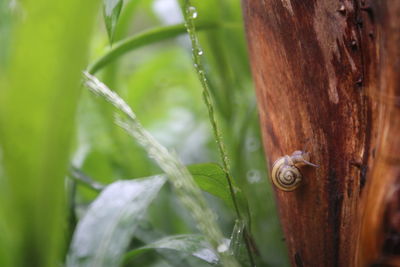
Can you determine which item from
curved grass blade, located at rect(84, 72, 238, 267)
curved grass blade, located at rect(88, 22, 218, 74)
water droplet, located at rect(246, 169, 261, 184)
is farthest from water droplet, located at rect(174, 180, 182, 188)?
water droplet, located at rect(246, 169, 261, 184)

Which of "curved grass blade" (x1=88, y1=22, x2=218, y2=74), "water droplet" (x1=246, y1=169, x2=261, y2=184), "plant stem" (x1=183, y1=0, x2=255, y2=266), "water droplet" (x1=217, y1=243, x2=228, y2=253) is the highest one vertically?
"curved grass blade" (x1=88, y1=22, x2=218, y2=74)

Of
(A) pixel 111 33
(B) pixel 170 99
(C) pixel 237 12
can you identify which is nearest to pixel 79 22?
(A) pixel 111 33

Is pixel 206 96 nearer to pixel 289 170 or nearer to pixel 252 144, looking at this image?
pixel 289 170

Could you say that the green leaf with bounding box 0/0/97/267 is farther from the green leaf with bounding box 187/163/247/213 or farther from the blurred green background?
the green leaf with bounding box 187/163/247/213

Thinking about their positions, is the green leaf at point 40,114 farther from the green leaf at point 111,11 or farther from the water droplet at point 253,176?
the water droplet at point 253,176

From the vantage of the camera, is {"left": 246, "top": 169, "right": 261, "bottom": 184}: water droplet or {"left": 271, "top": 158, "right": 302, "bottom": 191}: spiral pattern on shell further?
{"left": 246, "top": 169, "right": 261, "bottom": 184}: water droplet
